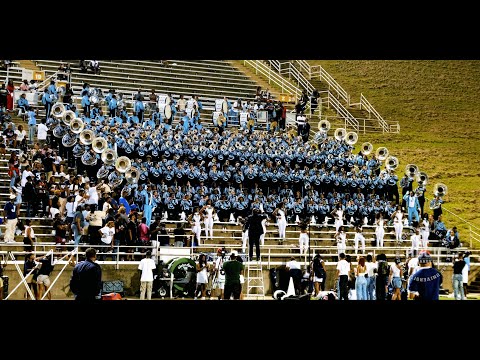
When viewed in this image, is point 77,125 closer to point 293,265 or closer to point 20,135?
point 20,135

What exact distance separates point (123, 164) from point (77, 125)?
1.46 meters

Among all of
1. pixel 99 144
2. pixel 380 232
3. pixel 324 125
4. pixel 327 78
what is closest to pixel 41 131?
pixel 99 144

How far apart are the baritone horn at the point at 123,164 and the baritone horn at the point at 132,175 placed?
2.8 inches

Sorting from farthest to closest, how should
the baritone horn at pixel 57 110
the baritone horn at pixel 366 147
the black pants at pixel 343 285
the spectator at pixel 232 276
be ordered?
the baritone horn at pixel 366 147, the baritone horn at pixel 57 110, the black pants at pixel 343 285, the spectator at pixel 232 276

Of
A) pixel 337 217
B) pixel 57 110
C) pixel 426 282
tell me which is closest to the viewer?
pixel 426 282

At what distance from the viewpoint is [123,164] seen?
61.1 feet

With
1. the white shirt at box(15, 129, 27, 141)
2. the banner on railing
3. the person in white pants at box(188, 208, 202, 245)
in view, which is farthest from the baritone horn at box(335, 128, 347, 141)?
the white shirt at box(15, 129, 27, 141)

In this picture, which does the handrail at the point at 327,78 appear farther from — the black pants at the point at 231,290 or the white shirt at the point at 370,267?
the black pants at the point at 231,290

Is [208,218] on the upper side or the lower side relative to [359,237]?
upper

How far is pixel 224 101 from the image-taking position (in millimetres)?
24703

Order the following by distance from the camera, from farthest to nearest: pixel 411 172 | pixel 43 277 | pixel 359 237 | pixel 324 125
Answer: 1. pixel 324 125
2. pixel 411 172
3. pixel 359 237
4. pixel 43 277

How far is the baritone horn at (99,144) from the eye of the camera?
747 inches

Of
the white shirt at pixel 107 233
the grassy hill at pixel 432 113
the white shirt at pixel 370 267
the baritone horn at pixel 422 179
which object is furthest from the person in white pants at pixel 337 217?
the grassy hill at pixel 432 113
